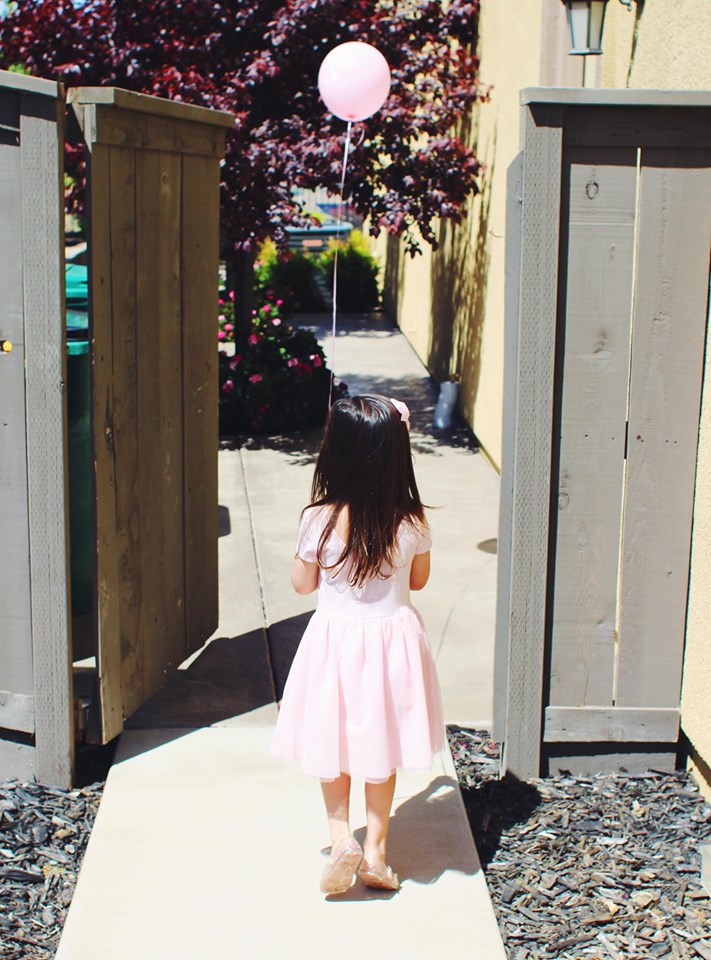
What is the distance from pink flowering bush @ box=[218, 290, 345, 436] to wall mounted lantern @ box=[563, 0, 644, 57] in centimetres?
452

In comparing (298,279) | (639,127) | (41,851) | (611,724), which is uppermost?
(639,127)

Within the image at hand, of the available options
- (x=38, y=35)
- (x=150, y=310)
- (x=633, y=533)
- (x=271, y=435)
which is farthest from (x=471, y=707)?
(x=38, y=35)

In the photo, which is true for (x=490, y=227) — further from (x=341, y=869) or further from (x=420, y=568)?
(x=341, y=869)

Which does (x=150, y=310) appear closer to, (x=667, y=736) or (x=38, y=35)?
(x=667, y=736)

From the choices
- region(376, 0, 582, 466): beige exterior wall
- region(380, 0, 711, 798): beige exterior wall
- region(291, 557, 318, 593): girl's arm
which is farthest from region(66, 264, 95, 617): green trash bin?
region(376, 0, 582, 466): beige exterior wall

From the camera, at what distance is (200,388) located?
15.1 feet

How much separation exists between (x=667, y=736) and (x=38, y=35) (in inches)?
277

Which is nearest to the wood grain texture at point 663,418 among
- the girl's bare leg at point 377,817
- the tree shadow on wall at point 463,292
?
the girl's bare leg at point 377,817

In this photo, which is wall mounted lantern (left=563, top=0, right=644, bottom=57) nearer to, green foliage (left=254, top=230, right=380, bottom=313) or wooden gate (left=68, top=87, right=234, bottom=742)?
wooden gate (left=68, top=87, right=234, bottom=742)

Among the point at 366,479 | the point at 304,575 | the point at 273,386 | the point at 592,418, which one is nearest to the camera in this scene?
the point at 366,479

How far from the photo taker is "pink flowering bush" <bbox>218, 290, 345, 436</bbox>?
9625 mm

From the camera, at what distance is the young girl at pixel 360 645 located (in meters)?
3.10

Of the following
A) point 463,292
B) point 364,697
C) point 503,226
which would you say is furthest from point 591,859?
point 463,292

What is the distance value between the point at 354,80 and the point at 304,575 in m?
4.76
